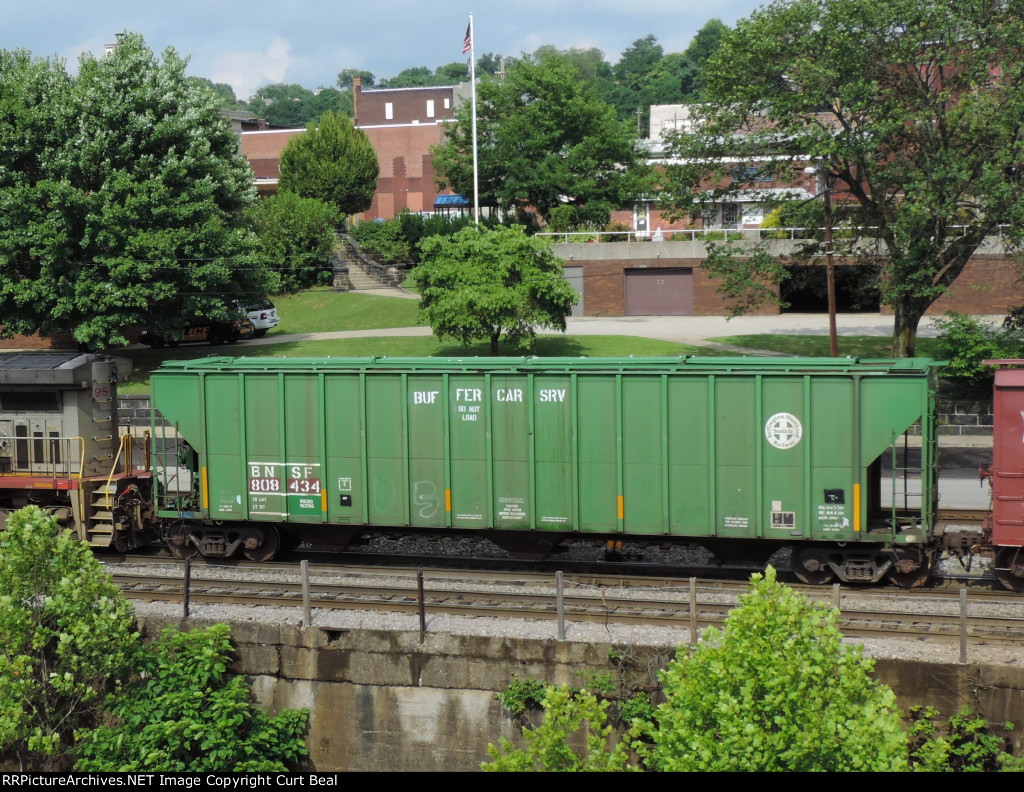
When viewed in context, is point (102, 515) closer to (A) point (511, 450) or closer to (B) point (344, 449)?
(B) point (344, 449)

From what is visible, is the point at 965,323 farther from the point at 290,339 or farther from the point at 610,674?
the point at 290,339

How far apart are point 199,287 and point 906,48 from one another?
25.8m

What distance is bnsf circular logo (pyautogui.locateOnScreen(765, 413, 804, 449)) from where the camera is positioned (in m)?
16.1

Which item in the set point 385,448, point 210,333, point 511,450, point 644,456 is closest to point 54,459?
point 385,448

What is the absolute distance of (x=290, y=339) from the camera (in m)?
49.0

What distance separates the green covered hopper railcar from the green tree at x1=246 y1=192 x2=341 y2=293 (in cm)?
4081

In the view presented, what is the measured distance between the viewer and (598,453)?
55.3 ft

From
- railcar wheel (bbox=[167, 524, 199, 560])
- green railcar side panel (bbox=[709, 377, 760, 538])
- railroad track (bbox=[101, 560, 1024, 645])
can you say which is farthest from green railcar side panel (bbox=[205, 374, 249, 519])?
green railcar side panel (bbox=[709, 377, 760, 538])

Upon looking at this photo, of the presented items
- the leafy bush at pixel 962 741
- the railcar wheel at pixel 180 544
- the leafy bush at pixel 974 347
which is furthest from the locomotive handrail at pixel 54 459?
the leafy bush at pixel 974 347

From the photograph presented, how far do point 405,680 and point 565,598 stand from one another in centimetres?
319

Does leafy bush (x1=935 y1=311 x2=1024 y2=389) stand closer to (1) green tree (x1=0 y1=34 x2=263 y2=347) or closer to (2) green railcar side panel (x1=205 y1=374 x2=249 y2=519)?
A: (2) green railcar side panel (x1=205 y1=374 x2=249 y2=519)

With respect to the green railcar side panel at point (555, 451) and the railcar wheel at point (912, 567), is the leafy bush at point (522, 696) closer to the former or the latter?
the green railcar side panel at point (555, 451)

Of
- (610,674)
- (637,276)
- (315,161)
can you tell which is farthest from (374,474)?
(315,161)

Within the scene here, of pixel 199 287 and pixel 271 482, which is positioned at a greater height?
pixel 199 287
